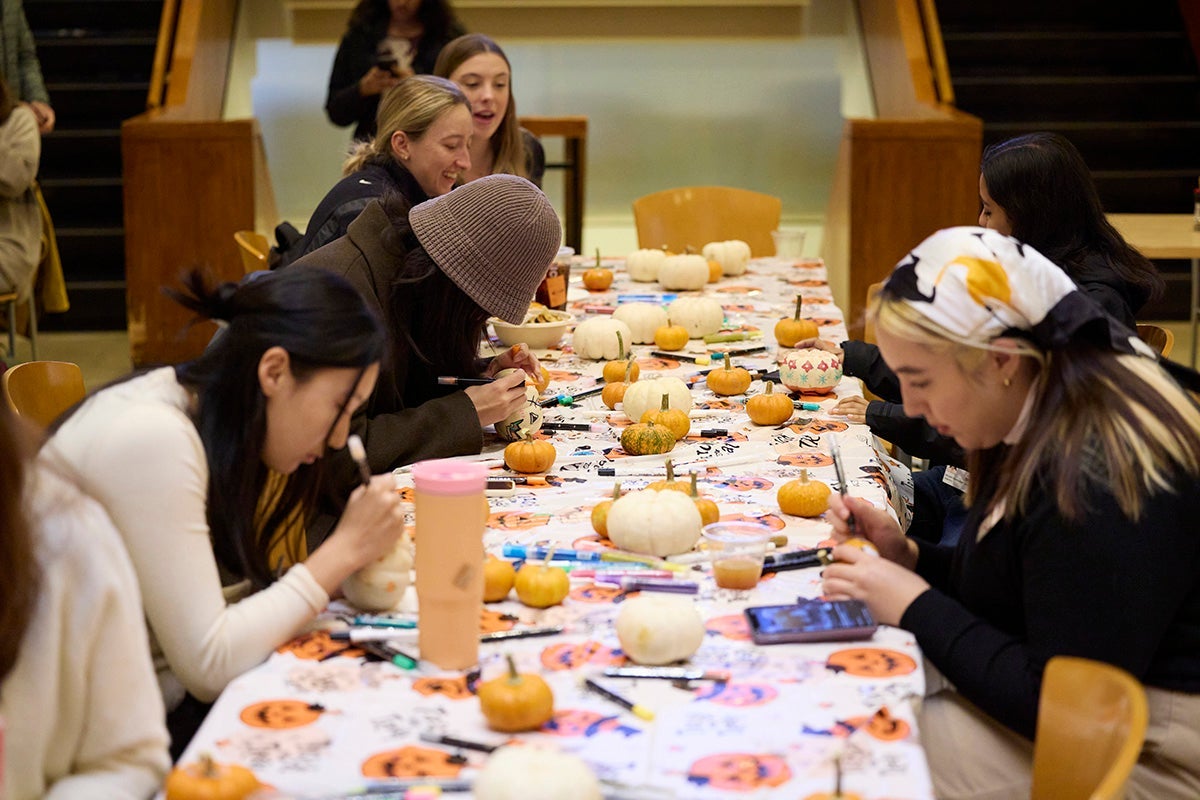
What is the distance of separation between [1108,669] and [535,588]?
0.77m

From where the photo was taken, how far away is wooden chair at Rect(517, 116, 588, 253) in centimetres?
672

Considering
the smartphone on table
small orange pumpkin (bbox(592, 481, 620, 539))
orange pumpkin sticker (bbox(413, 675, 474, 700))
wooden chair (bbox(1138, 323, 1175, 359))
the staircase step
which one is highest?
the staircase step

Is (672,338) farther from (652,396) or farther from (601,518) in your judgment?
(601,518)

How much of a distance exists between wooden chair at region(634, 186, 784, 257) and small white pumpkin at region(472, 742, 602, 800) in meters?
4.61

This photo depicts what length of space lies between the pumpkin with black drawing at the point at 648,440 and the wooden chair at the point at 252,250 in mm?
2247

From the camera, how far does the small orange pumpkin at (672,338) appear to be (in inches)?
136

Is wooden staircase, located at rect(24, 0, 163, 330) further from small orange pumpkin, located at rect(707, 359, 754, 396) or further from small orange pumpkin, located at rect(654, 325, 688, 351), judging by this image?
small orange pumpkin, located at rect(707, 359, 754, 396)

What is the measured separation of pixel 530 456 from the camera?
246cm

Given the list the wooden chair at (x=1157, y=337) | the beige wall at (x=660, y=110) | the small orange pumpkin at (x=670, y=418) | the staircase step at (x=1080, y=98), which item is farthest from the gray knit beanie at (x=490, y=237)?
the beige wall at (x=660, y=110)

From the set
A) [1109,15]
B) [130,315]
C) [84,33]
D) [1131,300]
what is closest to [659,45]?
[1109,15]

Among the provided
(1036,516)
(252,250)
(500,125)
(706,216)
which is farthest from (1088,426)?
(706,216)

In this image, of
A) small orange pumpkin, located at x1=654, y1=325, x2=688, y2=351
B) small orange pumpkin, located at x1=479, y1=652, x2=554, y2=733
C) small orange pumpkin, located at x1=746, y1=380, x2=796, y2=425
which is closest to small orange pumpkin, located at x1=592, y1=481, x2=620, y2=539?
small orange pumpkin, located at x1=479, y1=652, x2=554, y2=733

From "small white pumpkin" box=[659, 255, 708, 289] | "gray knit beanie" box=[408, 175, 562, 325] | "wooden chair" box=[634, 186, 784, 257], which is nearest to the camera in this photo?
"gray knit beanie" box=[408, 175, 562, 325]

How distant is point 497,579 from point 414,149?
191 centimetres
